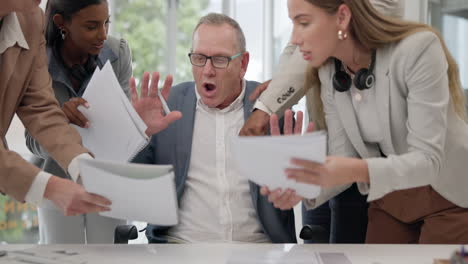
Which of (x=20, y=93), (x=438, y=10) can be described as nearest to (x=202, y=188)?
(x=20, y=93)

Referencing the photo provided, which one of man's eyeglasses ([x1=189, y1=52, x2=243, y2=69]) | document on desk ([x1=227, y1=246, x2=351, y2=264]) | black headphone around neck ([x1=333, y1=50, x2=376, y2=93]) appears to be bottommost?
document on desk ([x1=227, y1=246, x2=351, y2=264])

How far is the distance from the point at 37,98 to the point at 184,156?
59cm

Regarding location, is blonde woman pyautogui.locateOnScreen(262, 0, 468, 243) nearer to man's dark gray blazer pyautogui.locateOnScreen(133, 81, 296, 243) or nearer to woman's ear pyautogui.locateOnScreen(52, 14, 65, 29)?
man's dark gray blazer pyautogui.locateOnScreen(133, 81, 296, 243)

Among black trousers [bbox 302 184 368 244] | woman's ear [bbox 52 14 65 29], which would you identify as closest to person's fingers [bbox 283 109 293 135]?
black trousers [bbox 302 184 368 244]

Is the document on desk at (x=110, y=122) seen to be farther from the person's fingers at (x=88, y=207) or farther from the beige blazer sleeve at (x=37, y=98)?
the person's fingers at (x=88, y=207)

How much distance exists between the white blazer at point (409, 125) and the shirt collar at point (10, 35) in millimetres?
1030

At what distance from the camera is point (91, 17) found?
7.41 feet

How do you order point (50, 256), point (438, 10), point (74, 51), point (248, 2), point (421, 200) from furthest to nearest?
point (248, 2), point (438, 10), point (74, 51), point (421, 200), point (50, 256)

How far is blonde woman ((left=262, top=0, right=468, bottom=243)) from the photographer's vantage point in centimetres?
166

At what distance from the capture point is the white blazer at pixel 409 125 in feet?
5.35

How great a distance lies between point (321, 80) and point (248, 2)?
5.64m

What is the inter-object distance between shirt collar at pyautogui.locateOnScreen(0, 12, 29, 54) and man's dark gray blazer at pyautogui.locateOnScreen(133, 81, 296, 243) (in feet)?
2.01

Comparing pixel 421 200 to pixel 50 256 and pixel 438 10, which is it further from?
pixel 438 10

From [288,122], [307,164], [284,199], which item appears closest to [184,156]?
[288,122]
